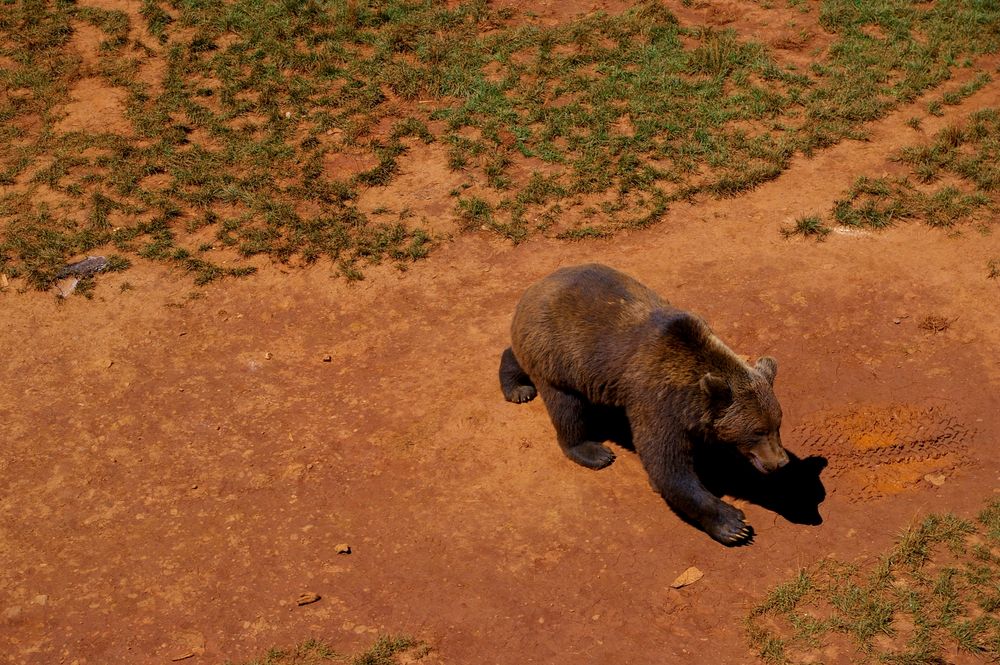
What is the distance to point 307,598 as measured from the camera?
254 inches

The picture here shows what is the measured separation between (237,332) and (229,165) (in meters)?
2.90

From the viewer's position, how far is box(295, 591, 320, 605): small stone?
21.1 feet

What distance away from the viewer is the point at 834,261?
29.8 ft

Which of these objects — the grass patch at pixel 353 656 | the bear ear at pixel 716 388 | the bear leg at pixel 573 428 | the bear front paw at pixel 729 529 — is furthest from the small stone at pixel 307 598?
the bear ear at pixel 716 388

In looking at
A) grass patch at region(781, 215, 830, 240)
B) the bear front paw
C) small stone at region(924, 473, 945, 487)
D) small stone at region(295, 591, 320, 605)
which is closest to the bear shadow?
the bear front paw

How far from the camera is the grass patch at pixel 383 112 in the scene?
33.1 ft

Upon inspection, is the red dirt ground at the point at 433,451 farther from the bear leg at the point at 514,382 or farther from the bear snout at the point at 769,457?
the bear snout at the point at 769,457

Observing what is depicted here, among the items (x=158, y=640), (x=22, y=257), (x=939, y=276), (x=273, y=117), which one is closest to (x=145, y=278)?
(x=22, y=257)

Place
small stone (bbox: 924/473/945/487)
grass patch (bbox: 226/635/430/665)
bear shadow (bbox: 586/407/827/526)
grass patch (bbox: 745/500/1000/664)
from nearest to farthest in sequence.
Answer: grass patch (bbox: 745/500/1000/664)
grass patch (bbox: 226/635/430/665)
bear shadow (bbox: 586/407/827/526)
small stone (bbox: 924/473/945/487)

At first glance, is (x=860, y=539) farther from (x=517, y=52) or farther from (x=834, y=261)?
(x=517, y=52)

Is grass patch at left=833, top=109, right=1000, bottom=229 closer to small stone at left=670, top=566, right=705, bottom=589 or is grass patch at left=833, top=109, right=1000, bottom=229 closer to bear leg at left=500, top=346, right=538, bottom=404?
bear leg at left=500, top=346, right=538, bottom=404

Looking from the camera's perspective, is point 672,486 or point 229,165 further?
point 229,165

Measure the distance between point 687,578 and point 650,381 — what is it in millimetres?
1363

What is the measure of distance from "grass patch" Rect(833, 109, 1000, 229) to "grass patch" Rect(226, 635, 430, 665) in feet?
20.2
